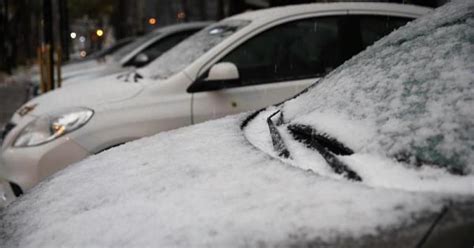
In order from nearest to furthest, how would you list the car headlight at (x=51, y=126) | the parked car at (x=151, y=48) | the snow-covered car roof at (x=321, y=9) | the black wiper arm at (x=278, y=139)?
the black wiper arm at (x=278, y=139), the car headlight at (x=51, y=126), the snow-covered car roof at (x=321, y=9), the parked car at (x=151, y=48)

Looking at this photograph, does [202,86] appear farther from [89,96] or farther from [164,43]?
[164,43]

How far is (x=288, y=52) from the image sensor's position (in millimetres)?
4328

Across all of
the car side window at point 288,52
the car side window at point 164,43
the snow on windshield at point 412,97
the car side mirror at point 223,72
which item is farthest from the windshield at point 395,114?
the car side window at point 164,43

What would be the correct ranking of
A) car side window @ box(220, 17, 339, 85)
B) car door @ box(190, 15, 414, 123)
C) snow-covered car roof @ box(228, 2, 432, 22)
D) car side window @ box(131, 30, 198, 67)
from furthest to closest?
car side window @ box(131, 30, 198, 67)
snow-covered car roof @ box(228, 2, 432, 22)
car side window @ box(220, 17, 339, 85)
car door @ box(190, 15, 414, 123)

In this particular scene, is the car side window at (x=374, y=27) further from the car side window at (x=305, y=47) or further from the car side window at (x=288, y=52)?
the car side window at (x=288, y=52)

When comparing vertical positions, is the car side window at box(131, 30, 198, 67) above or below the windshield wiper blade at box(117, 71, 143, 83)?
below

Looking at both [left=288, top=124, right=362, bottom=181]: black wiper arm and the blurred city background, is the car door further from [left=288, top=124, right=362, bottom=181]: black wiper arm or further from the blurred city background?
the blurred city background

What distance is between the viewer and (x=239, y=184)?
178 centimetres

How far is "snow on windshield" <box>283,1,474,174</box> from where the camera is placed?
1755mm

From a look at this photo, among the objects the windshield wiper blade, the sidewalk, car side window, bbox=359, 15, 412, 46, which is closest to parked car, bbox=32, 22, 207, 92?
the sidewalk

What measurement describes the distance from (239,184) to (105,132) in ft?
7.39

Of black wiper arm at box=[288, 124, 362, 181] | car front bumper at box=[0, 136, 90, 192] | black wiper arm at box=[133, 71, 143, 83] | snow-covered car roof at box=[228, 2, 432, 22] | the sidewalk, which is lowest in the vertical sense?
the sidewalk

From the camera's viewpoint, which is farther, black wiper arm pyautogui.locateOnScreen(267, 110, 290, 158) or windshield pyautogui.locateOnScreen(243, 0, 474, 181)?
black wiper arm pyautogui.locateOnScreen(267, 110, 290, 158)

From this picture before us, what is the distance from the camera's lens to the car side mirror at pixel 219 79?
Result: 3.88 metres
